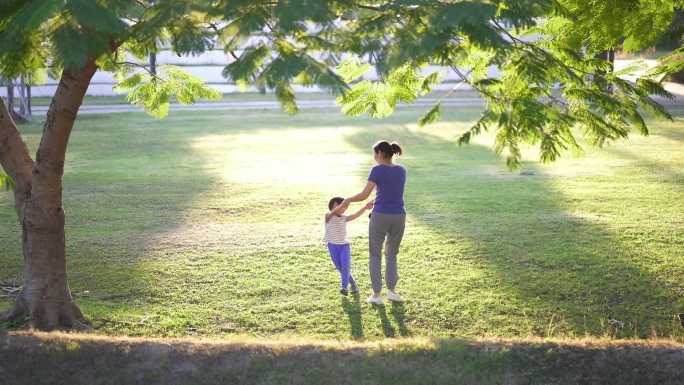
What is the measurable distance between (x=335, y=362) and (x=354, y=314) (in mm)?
1858

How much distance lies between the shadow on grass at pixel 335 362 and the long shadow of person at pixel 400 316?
0.94 metres

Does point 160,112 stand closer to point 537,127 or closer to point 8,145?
point 8,145

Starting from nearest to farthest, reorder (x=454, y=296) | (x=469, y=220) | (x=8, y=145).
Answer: (x=8, y=145)
(x=454, y=296)
(x=469, y=220)

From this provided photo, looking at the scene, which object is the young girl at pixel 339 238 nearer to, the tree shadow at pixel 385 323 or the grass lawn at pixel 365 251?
the grass lawn at pixel 365 251

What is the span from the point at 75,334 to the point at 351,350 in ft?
8.05

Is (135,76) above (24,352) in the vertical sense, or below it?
above

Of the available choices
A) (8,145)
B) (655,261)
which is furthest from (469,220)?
(8,145)

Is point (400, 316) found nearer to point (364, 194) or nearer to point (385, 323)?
point (385, 323)

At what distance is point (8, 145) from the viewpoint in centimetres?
776

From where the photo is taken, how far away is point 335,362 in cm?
600

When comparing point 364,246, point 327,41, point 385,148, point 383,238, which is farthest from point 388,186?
point 364,246

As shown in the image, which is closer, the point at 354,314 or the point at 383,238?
the point at 354,314

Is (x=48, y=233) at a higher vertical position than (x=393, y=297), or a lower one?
higher

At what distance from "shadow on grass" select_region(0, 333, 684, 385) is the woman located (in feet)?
5.56
